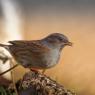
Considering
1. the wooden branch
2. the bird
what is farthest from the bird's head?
the wooden branch

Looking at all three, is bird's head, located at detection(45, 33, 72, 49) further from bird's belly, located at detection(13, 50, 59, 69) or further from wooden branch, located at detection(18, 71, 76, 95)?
wooden branch, located at detection(18, 71, 76, 95)

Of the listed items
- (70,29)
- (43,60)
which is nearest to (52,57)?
(43,60)

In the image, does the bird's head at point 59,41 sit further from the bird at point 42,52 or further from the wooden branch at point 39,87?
the wooden branch at point 39,87

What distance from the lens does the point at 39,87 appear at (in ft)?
2.98

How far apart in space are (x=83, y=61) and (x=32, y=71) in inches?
8.9

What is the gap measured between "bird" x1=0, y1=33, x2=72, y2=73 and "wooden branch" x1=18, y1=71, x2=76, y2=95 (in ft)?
0.21

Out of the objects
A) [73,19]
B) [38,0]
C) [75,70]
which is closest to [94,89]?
[75,70]

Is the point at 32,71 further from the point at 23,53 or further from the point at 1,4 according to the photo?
the point at 1,4

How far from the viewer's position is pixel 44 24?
110cm

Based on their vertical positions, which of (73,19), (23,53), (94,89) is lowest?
(94,89)

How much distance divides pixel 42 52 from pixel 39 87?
12 cm

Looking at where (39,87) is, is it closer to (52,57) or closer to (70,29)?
(52,57)

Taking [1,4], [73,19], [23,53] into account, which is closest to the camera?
[23,53]

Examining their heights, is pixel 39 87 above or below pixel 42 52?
below
